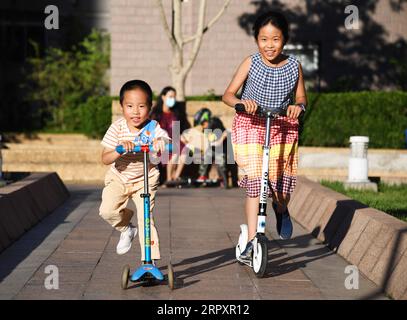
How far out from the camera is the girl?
855 cm

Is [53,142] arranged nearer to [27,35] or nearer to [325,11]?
[325,11]

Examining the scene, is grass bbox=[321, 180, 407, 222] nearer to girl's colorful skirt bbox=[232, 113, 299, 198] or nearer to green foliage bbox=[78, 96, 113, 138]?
girl's colorful skirt bbox=[232, 113, 299, 198]

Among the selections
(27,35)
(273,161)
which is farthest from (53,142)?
(273,161)

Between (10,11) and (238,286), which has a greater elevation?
(10,11)

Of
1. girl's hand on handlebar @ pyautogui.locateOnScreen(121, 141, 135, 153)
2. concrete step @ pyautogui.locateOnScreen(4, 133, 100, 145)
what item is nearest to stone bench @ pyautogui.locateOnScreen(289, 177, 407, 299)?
girl's hand on handlebar @ pyautogui.locateOnScreen(121, 141, 135, 153)

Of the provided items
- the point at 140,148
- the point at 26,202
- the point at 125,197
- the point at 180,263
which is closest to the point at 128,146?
the point at 140,148

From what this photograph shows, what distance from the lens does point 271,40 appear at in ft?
27.9

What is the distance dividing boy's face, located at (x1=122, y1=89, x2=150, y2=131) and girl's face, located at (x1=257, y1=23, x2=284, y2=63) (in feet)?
3.97

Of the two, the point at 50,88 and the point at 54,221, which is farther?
the point at 50,88

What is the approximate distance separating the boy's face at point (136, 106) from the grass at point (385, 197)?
3.53 metres

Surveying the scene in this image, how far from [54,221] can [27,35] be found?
26010 mm

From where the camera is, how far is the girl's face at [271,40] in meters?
8.48

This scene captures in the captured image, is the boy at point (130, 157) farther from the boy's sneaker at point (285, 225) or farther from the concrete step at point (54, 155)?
the concrete step at point (54, 155)
